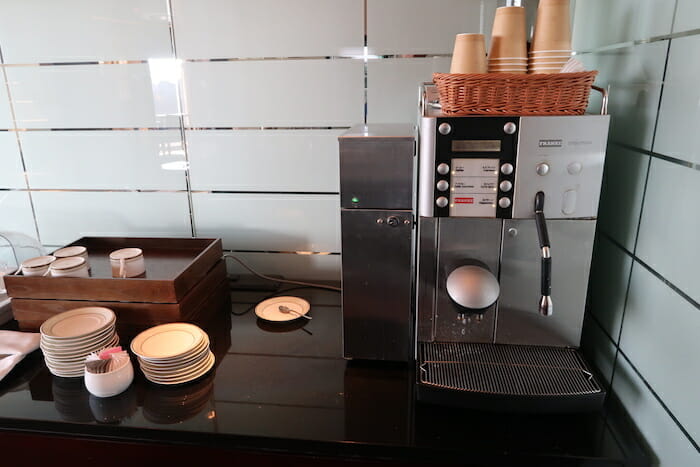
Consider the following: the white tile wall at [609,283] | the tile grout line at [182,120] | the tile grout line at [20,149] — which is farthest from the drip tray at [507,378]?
the tile grout line at [20,149]

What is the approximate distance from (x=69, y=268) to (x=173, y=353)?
376 mm

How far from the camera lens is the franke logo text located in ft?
2.71

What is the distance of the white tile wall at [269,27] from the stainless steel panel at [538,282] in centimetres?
77

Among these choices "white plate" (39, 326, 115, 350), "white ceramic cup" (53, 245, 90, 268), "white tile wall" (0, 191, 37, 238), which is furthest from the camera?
"white tile wall" (0, 191, 37, 238)

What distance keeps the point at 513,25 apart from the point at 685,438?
721mm

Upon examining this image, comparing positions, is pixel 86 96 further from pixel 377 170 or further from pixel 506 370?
pixel 506 370

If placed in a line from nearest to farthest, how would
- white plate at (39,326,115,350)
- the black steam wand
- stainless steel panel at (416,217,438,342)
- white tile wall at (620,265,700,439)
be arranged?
white tile wall at (620,265,700,439) → the black steam wand → stainless steel panel at (416,217,438,342) → white plate at (39,326,115,350)

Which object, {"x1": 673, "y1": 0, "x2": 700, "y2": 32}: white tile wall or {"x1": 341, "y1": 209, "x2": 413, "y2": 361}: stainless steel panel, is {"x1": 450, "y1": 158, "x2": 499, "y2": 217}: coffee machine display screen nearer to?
{"x1": 341, "y1": 209, "x2": 413, "y2": 361}: stainless steel panel

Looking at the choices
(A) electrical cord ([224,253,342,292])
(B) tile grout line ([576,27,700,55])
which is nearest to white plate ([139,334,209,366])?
(A) electrical cord ([224,253,342,292])

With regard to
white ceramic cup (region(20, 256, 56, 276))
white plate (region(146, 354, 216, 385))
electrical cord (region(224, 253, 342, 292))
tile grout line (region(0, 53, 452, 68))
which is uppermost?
tile grout line (region(0, 53, 452, 68))

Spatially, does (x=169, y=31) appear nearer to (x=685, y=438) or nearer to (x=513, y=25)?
(x=513, y=25)

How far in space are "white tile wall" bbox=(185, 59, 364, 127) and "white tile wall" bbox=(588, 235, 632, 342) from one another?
2.43ft

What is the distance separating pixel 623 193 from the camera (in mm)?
939

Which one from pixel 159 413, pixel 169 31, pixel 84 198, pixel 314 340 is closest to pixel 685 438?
pixel 314 340
